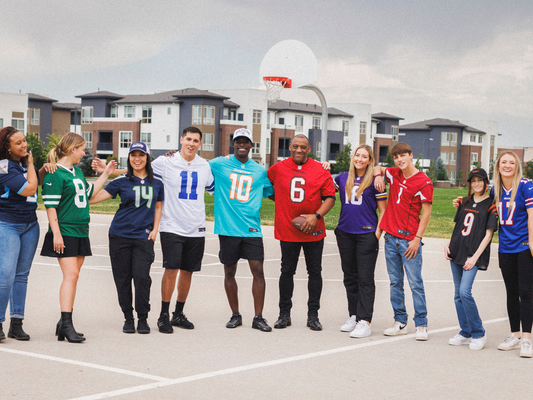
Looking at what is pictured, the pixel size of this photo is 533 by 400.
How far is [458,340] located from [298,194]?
7.87 ft

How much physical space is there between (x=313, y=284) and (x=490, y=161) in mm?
134382

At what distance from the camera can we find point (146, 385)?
17.3 feet

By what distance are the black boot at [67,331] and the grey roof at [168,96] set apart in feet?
259

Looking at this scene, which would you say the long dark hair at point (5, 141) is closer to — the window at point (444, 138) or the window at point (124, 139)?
the window at point (124, 139)

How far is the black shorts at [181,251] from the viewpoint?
7.47 m

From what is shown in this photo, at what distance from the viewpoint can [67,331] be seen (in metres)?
6.68

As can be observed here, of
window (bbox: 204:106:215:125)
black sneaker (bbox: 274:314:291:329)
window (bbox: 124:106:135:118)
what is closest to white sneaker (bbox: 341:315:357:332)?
black sneaker (bbox: 274:314:291:329)

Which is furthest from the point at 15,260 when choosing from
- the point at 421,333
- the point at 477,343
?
the point at 477,343

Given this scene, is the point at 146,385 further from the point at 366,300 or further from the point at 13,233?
the point at 366,300

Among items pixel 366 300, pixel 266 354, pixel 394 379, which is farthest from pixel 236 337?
pixel 394 379

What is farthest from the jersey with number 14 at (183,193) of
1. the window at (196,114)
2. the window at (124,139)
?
the window at (124,139)

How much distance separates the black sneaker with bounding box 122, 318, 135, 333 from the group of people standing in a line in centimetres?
1

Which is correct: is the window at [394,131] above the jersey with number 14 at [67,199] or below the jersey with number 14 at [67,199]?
above

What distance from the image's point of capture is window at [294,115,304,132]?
9662cm
